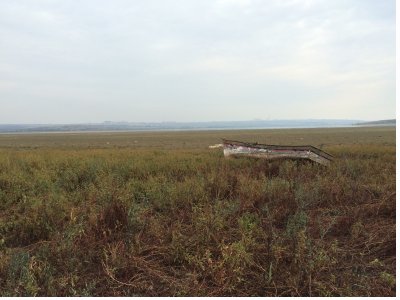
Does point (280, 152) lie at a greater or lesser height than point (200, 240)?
greater

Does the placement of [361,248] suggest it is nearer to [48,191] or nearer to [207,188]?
[207,188]

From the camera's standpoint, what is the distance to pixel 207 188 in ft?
24.7

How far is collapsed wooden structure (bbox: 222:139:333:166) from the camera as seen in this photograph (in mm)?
11109

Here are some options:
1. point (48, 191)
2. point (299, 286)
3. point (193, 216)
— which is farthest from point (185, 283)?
point (48, 191)

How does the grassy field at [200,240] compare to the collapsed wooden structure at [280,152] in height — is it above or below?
below

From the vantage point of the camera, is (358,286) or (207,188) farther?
(207,188)

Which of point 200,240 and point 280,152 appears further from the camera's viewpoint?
point 280,152

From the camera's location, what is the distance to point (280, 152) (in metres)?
11.6

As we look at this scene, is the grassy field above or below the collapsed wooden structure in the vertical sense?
below

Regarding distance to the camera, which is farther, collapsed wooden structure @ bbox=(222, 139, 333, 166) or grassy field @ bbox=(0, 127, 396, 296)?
collapsed wooden structure @ bbox=(222, 139, 333, 166)

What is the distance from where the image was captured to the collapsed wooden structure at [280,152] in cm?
1111

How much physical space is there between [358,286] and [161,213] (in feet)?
12.3

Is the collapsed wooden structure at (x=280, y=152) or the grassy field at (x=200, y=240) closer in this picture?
the grassy field at (x=200, y=240)

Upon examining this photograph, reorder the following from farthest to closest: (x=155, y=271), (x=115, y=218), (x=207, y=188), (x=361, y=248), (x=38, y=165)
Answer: (x=38, y=165) → (x=207, y=188) → (x=115, y=218) → (x=361, y=248) → (x=155, y=271)
